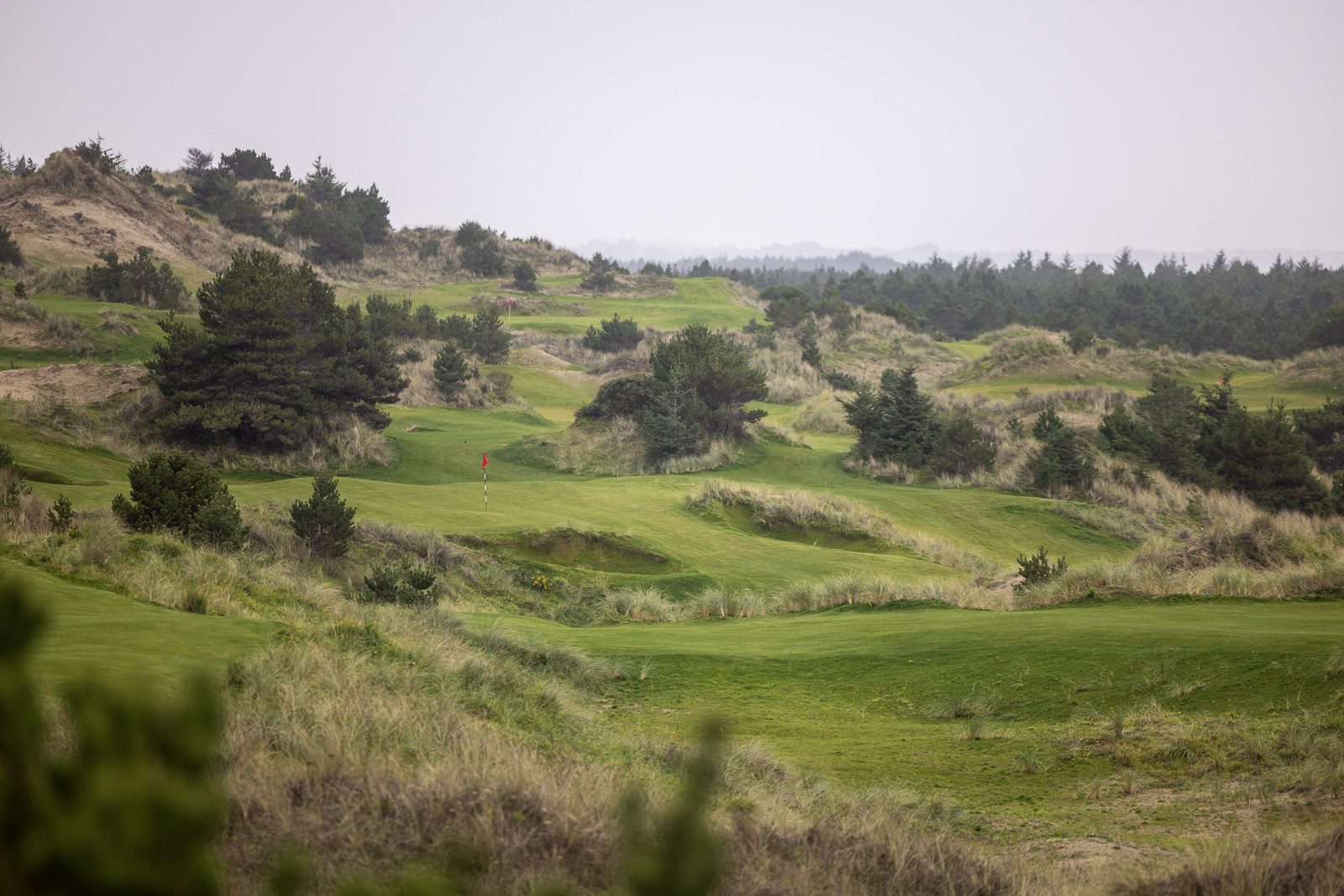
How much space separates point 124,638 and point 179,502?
21.8ft

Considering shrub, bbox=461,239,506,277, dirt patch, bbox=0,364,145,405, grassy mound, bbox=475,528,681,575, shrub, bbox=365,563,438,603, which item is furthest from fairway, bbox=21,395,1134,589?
shrub, bbox=461,239,506,277

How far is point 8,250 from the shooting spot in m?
32.1

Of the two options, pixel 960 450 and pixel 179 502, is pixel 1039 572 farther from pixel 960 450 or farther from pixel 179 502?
pixel 960 450

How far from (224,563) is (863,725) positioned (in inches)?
306

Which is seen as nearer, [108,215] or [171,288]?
[171,288]

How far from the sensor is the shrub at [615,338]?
48625 mm

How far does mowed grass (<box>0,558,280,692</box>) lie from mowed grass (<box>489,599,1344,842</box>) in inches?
127

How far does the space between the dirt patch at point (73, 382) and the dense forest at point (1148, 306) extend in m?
55.2

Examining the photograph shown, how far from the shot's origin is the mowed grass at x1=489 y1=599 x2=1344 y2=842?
18.5ft

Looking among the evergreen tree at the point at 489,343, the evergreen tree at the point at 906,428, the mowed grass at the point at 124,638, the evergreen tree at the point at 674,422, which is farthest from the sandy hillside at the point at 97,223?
the mowed grass at the point at 124,638

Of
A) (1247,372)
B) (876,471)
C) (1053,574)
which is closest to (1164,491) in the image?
(876,471)

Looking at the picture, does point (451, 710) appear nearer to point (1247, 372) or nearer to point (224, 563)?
point (224, 563)

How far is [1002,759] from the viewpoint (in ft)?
20.5

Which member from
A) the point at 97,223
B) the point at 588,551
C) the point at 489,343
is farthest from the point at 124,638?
the point at 97,223
